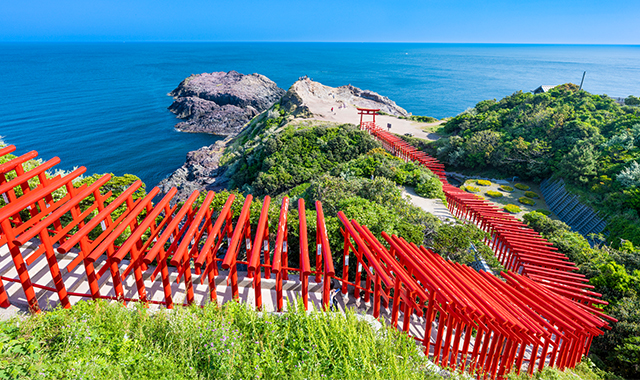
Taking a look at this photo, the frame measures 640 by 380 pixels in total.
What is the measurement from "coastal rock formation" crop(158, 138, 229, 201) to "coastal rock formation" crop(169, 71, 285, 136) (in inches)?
640

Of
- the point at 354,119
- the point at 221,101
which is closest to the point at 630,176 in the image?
the point at 354,119

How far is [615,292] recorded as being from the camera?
38.4 feet

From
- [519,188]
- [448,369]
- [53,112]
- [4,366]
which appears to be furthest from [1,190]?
[53,112]

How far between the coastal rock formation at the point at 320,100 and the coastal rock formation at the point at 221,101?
1941 cm

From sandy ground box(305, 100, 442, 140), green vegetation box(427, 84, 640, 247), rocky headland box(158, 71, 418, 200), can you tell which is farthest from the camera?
rocky headland box(158, 71, 418, 200)

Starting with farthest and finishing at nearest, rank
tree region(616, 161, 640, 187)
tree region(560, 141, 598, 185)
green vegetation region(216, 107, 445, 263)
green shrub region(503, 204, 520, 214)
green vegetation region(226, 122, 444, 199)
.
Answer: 1. tree region(560, 141, 598, 185)
2. green shrub region(503, 204, 520, 214)
3. green vegetation region(226, 122, 444, 199)
4. tree region(616, 161, 640, 187)
5. green vegetation region(216, 107, 445, 263)

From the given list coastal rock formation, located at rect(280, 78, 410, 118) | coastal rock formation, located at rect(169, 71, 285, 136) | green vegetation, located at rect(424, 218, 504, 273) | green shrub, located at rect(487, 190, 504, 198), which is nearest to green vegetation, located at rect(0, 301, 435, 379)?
green vegetation, located at rect(424, 218, 504, 273)

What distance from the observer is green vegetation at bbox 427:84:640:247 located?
71.4 ft

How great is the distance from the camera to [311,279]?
30.7ft

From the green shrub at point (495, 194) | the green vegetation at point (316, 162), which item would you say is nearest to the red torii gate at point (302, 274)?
the green vegetation at point (316, 162)

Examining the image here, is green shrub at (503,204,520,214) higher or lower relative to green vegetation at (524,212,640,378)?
lower

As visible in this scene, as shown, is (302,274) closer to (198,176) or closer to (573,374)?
(573,374)

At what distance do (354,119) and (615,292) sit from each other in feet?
113

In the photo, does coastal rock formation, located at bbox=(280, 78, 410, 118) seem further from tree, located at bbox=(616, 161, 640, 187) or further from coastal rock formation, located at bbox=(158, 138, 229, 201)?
A: tree, located at bbox=(616, 161, 640, 187)
